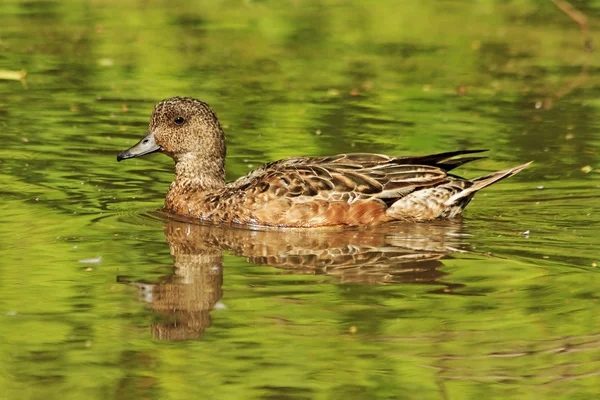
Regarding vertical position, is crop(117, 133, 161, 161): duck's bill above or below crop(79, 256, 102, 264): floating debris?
above

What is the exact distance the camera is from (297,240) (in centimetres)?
960

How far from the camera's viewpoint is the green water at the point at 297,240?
6734 millimetres

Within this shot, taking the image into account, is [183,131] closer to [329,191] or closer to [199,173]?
[199,173]

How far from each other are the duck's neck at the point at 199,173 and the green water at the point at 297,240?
325 mm

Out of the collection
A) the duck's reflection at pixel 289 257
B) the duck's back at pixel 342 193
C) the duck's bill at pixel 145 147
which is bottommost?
the duck's reflection at pixel 289 257

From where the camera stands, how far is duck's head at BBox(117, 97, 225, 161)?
1068 centimetres

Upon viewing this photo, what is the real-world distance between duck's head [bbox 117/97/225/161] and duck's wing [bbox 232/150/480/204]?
0.58m

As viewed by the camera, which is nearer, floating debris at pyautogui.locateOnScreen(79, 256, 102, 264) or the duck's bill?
floating debris at pyautogui.locateOnScreen(79, 256, 102, 264)

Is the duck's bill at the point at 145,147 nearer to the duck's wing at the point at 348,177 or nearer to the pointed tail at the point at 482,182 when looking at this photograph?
the duck's wing at the point at 348,177

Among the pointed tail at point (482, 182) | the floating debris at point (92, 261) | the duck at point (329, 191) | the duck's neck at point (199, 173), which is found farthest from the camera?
the duck's neck at point (199, 173)

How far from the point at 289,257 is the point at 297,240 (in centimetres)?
59

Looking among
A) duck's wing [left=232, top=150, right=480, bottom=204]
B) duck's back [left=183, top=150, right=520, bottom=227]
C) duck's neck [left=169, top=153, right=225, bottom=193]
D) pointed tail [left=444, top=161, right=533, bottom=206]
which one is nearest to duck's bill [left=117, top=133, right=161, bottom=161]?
duck's neck [left=169, top=153, right=225, bottom=193]

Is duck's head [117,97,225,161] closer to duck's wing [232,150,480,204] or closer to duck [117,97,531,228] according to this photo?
duck [117,97,531,228]

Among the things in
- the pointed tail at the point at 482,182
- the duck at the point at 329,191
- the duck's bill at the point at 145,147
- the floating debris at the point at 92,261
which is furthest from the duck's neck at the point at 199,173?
the pointed tail at the point at 482,182
